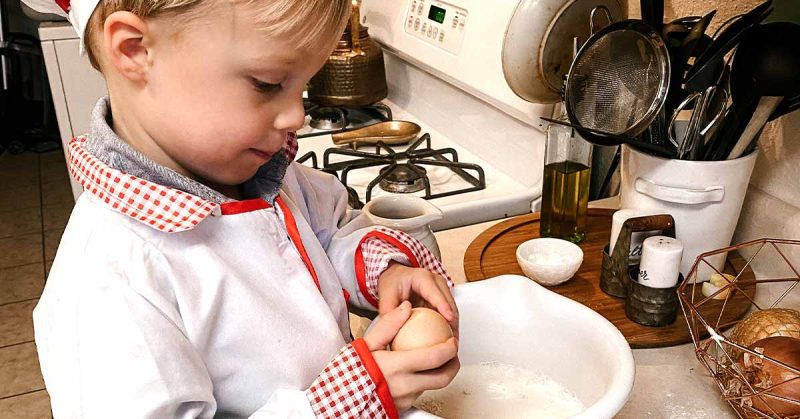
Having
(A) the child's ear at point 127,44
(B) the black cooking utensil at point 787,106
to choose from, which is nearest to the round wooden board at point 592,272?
(B) the black cooking utensil at point 787,106

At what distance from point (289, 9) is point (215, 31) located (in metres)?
0.06

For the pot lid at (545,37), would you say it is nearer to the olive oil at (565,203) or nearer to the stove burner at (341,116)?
the olive oil at (565,203)

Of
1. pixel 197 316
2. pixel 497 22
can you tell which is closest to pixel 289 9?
pixel 197 316

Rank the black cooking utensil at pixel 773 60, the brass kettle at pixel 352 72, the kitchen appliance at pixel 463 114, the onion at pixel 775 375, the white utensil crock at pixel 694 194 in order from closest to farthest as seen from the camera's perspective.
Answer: the onion at pixel 775 375 < the black cooking utensil at pixel 773 60 < the white utensil crock at pixel 694 194 < the kitchen appliance at pixel 463 114 < the brass kettle at pixel 352 72

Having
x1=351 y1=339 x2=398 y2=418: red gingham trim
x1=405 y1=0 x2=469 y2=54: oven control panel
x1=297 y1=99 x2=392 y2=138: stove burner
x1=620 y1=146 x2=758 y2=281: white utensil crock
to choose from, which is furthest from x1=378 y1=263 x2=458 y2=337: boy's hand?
x1=297 y1=99 x2=392 y2=138: stove burner

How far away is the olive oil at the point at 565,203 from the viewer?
1.09 metres

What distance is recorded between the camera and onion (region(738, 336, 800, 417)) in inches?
26.5

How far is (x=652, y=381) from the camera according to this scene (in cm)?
81

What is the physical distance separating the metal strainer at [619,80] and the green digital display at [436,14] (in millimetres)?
543

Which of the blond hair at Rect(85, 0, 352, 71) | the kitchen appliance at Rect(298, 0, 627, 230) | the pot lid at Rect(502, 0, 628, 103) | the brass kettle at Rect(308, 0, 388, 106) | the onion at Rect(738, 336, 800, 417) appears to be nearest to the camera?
the blond hair at Rect(85, 0, 352, 71)

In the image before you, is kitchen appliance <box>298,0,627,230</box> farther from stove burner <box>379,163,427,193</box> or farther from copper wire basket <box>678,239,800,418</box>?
copper wire basket <box>678,239,800,418</box>

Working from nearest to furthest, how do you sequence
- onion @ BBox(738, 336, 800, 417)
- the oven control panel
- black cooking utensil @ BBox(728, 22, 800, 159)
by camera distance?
onion @ BBox(738, 336, 800, 417) < black cooking utensil @ BBox(728, 22, 800, 159) < the oven control panel

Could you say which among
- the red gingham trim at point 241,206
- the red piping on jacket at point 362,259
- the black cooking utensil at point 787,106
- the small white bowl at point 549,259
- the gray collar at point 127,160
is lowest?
the small white bowl at point 549,259

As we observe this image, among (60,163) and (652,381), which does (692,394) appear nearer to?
(652,381)
